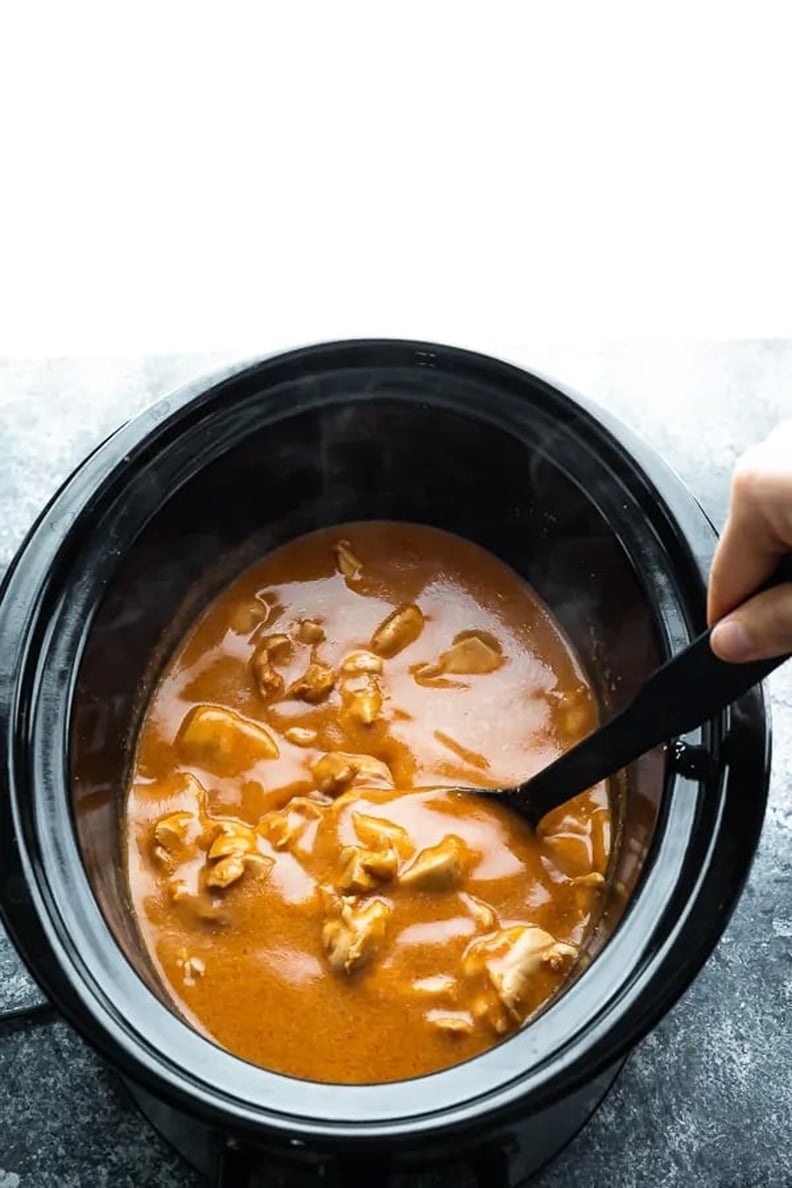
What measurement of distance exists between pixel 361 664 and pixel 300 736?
0.15 metres

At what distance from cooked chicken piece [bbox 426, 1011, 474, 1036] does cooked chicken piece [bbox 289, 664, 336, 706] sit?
49cm

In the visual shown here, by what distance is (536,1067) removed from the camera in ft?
4.42

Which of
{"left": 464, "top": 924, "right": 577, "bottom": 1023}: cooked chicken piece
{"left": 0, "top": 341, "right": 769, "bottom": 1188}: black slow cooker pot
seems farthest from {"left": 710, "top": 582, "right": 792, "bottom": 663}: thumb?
{"left": 464, "top": 924, "right": 577, "bottom": 1023}: cooked chicken piece

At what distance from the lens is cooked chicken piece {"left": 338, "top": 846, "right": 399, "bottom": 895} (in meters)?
1.67

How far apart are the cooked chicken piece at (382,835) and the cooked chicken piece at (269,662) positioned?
0.86 feet

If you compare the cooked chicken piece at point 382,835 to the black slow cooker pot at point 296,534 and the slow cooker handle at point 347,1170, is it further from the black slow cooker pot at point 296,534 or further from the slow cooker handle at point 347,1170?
the slow cooker handle at point 347,1170

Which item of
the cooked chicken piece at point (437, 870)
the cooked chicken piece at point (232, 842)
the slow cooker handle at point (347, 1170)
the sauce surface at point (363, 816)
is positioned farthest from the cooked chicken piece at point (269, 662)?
the slow cooker handle at point (347, 1170)

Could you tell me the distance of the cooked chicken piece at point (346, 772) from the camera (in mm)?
1791

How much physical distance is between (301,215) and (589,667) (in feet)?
4.11

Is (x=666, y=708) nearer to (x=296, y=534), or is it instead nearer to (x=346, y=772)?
(x=346, y=772)

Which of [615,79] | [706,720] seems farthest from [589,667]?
[615,79]

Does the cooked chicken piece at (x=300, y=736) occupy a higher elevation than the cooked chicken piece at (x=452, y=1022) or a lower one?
higher

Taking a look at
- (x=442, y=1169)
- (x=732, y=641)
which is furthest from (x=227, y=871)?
(x=732, y=641)

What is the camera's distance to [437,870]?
5.49ft
